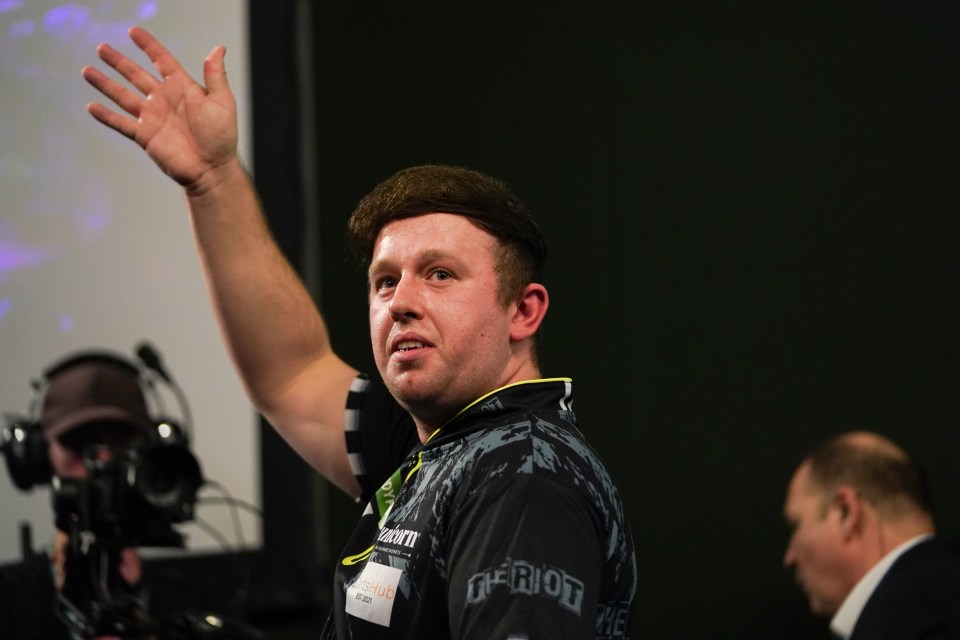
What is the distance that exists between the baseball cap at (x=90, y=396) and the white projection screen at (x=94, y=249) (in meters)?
0.31

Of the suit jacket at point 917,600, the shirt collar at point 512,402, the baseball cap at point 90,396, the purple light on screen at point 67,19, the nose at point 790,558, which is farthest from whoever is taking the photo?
the purple light on screen at point 67,19

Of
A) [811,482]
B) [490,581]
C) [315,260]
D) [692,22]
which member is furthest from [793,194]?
[490,581]

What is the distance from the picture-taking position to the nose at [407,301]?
1.23 meters

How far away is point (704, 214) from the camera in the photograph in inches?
118

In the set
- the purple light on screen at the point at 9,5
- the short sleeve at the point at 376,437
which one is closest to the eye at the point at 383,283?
the short sleeve at the point at 376,437

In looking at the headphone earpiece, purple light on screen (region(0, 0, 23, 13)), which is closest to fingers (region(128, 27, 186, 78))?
the headphone earpiece

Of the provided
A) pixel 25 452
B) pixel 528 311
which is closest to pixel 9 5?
pixel 25 452

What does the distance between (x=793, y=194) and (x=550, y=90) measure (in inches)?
29.4

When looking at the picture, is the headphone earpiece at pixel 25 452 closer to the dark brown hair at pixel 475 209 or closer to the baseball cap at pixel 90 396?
the baseball cap at pixel 90 396

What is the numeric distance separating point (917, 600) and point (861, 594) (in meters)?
0.39

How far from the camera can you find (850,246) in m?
2.84

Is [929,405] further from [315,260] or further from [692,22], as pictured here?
[315,260]

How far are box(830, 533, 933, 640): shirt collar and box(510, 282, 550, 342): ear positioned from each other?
157cm

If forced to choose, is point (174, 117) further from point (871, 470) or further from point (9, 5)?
point (871, 470)
